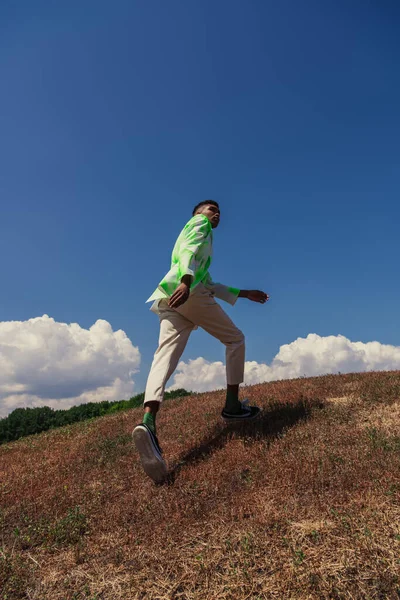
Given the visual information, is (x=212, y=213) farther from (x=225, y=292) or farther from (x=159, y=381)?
(x=159, y=381)

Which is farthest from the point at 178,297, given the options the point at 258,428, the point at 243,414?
the point at 258,428

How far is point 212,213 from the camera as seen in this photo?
6.28m

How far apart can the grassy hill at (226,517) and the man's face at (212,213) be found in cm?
330

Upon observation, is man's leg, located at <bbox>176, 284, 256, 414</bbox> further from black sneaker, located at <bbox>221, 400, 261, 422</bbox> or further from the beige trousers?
black sneaker, located at <bbox>221, 400, 261, 422</bbox>

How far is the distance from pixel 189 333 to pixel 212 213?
1892 millimetres

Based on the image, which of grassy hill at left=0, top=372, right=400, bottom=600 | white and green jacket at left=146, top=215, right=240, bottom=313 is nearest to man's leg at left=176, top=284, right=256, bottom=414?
white and green jacket at left=146, top=215, right=240, bottom=313

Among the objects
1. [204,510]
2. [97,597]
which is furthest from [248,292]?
[97,597]

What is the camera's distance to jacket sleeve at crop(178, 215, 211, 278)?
17.4ft

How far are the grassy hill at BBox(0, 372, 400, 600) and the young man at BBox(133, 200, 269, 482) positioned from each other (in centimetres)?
51

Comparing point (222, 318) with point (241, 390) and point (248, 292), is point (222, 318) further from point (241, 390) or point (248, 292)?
point (241, 390)

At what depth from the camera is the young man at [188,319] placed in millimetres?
5074

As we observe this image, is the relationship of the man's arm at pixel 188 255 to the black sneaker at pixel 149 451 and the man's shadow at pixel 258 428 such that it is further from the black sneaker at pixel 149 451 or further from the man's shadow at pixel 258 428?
the man's shadow at pixel 258 428

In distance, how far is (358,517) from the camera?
379 cm

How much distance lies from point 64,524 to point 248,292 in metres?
4.29
